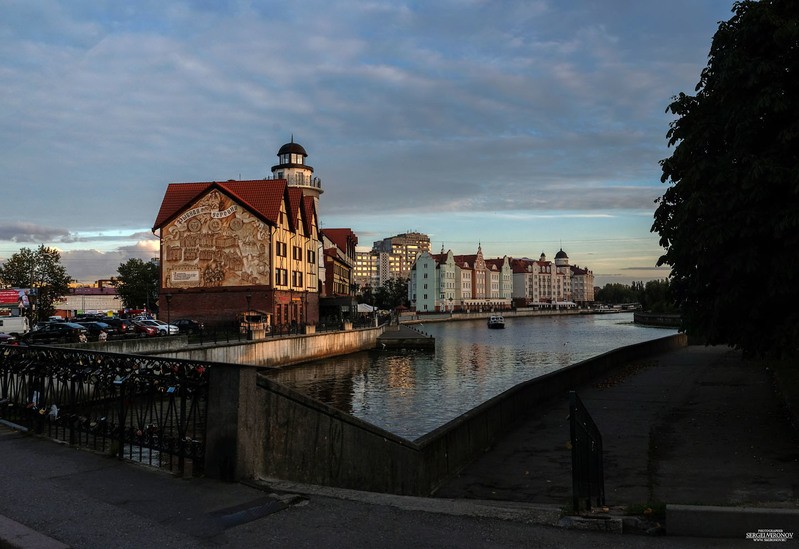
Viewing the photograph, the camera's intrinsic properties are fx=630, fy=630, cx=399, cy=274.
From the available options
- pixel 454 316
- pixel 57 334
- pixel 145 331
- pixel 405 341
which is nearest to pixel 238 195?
pixel 145 331

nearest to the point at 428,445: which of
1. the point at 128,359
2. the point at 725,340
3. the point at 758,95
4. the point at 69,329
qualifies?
the point at 128,359

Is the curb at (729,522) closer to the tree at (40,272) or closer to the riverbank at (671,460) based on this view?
the riverbank at (671,460)

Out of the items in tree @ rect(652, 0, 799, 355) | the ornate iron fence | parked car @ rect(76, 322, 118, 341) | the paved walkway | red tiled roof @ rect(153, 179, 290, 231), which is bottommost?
the paved walkway

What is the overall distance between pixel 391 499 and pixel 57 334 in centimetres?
3906

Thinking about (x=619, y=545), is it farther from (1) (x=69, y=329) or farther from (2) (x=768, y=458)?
(1) (x=69, y=329)

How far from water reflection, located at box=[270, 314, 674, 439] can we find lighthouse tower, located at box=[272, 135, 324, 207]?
112 feet

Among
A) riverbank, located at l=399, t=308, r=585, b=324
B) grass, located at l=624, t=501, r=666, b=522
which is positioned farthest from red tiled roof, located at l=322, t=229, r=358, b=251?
grass, located at l=624, t=501, r=666, b=522

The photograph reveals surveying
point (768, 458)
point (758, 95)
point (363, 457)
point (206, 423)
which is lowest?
point (768, 458)

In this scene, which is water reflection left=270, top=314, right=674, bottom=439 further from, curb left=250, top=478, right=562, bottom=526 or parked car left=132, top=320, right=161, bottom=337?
curb left=250, top=478, right=562, bottom=526

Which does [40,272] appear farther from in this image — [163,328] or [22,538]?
[22,538]

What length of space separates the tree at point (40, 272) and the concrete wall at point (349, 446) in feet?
269

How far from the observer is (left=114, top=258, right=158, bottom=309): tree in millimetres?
113250

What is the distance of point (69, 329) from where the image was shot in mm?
40781

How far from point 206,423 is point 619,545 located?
14.8 feet
